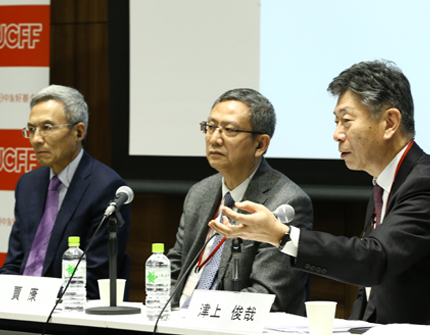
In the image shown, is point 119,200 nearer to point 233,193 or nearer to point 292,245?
point 292,245

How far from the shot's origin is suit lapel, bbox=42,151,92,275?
3159 mm

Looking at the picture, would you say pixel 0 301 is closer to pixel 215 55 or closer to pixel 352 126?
pixel 352 126

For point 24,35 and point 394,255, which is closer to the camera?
point 394,255

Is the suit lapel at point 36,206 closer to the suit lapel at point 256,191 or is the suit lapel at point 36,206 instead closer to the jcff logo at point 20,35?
the suit lapel at point 256,191

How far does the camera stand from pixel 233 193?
2.95 m

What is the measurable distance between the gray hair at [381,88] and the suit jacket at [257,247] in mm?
635

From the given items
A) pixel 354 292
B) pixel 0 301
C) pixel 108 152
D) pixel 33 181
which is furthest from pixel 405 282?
pixel 108 152

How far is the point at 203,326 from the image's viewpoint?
1.91 m

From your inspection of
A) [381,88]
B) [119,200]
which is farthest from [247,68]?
[119,200]

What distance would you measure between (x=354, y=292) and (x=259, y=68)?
4.70 feet

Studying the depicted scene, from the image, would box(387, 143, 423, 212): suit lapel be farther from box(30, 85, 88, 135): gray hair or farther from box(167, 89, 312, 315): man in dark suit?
box(30, 85, 88, 135): gray hair

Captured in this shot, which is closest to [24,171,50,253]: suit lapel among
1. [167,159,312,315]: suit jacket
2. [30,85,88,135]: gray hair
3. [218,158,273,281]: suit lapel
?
[30,85,88,135]: gray hair

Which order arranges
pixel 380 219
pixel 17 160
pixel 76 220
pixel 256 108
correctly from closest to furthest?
pixel 380 219 → pixel 256 108 → pixel 76 220 → pixel 17 160

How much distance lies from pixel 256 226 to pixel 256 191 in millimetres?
1020
